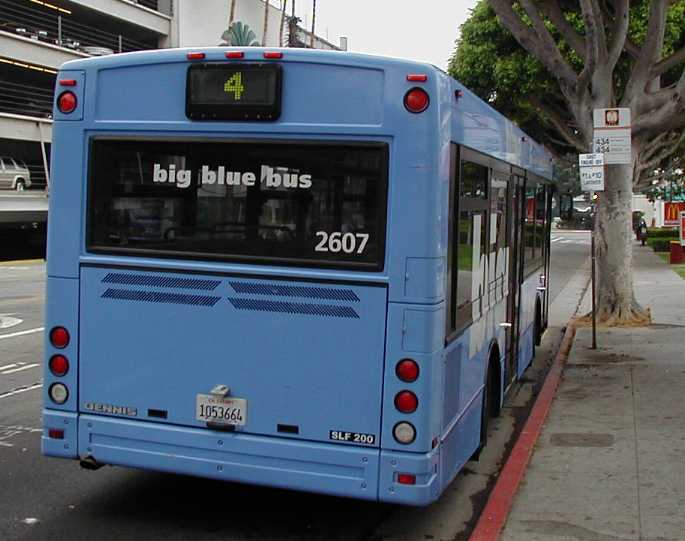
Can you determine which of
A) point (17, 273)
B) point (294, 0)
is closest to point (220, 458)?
point (17, 273)

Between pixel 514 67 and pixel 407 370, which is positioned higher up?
pixel 514 67

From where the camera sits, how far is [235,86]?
5367 mm

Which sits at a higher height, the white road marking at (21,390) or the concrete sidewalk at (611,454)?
the concrete sidewalk at (611,454)

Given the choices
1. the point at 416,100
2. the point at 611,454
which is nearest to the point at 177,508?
the point at 416,100

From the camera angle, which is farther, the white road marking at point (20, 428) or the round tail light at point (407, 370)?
the white road marking at point (20, 428)

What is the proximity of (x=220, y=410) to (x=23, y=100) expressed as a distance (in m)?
40.0

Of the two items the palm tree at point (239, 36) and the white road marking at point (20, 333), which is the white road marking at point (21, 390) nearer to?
the white road marking at point (20, 333)

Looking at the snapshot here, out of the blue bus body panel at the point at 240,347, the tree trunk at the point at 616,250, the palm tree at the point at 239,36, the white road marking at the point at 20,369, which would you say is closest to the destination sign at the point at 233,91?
the blue bus body panel at the point at 240,347

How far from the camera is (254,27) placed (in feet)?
188

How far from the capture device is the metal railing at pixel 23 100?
40.1 m

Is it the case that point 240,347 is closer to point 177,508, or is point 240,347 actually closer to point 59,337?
point 59,337

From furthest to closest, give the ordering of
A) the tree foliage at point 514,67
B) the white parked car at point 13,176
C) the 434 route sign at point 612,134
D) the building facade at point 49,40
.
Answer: the building facade at point 49,40
the white parked car at point 13,176
the tree foliage at point 514,67
the 434 route sign at point 612,134

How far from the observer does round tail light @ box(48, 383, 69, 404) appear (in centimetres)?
574

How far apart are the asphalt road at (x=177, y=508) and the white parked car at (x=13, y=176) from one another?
3097cm
